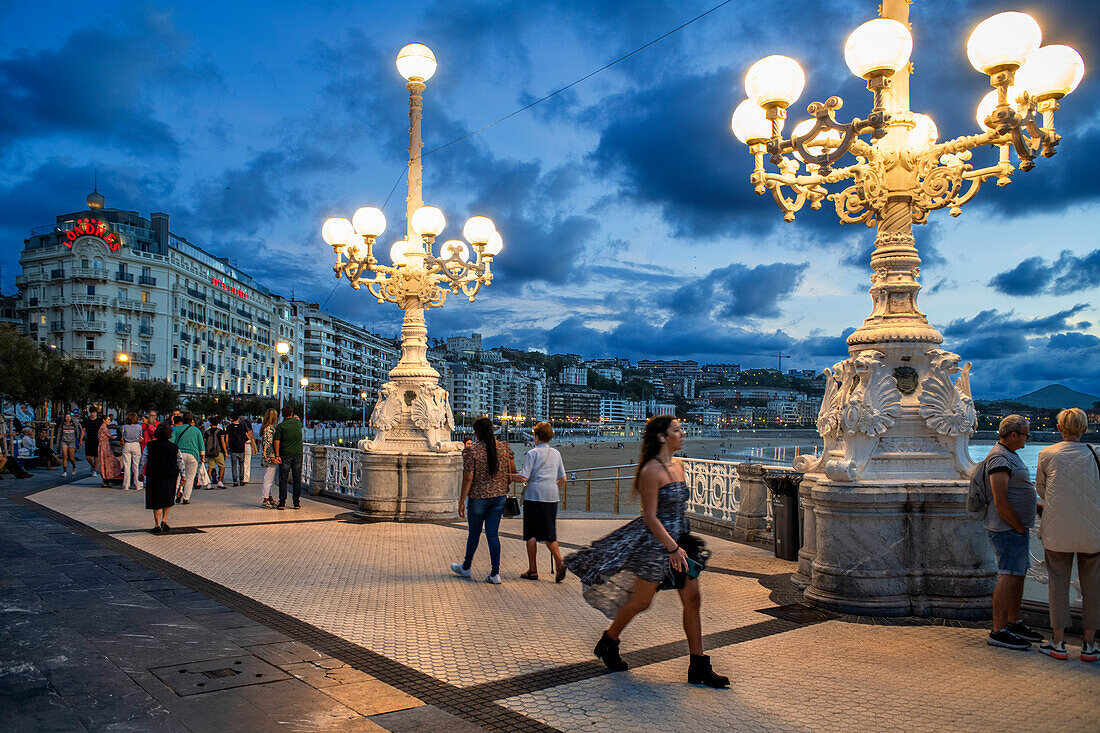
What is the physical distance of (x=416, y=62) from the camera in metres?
13.4

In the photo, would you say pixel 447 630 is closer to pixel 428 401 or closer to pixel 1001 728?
pixel 1001 728

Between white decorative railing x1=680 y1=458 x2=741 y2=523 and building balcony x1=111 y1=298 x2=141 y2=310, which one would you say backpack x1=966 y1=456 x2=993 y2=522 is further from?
building balcony x1=111 y1=298 x2=141 y2=310

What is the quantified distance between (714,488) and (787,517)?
2360 millimetres

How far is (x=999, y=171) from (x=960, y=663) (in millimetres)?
4506

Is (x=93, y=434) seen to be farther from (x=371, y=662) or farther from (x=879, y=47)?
(x=879, y=47)

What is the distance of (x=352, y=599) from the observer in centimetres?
712

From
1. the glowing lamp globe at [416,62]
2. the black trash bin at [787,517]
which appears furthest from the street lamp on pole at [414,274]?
the black trash bin at [787,517]

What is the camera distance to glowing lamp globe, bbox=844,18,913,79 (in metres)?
6.31

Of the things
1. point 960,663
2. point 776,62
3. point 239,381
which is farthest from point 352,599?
point 239,381

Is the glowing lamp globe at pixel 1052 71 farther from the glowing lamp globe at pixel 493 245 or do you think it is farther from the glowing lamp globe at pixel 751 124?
the glowing lamp globe at pixel 493 245

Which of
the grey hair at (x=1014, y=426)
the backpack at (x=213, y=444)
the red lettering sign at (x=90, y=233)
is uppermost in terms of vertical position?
the red lettering sign at (x=90, y=233)

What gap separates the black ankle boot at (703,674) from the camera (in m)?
4.85

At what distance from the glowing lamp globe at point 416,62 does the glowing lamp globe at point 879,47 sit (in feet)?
28.1

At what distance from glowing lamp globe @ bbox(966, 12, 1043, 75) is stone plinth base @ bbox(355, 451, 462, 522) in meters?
9.04
